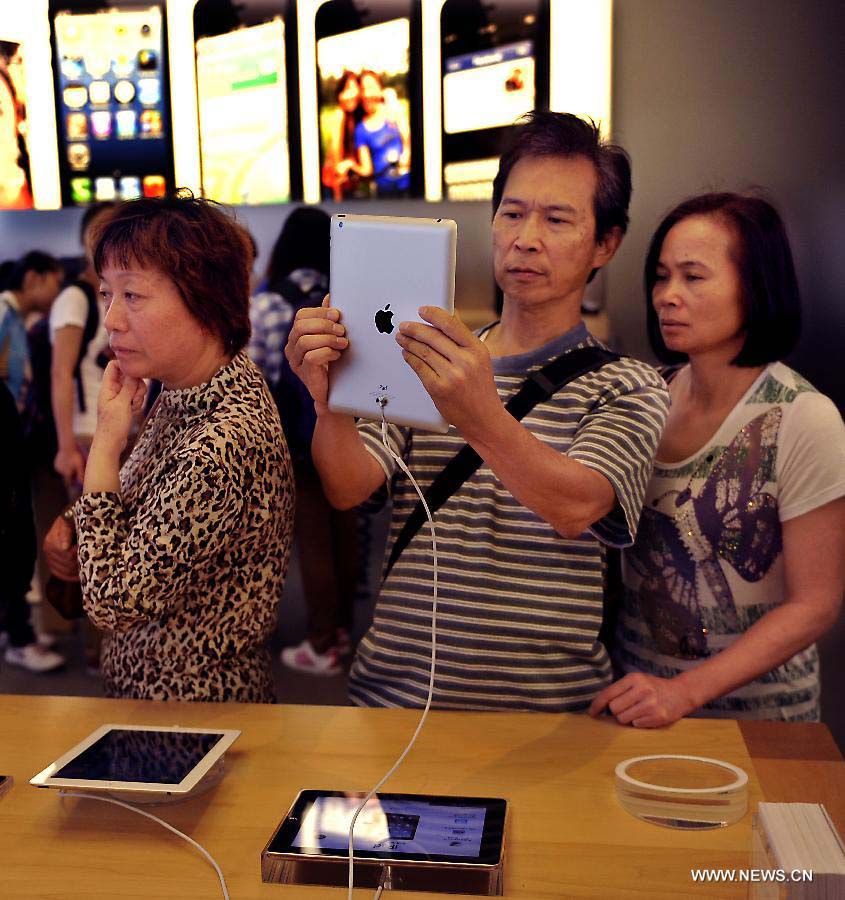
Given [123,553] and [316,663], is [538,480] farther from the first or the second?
[316,663]

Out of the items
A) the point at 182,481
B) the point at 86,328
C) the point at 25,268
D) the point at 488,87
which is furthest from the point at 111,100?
the point at 182,481

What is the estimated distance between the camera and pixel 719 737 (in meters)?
1.37

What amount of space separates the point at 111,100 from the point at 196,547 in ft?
11.1

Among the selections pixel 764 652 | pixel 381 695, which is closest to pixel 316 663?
pixel 381 695

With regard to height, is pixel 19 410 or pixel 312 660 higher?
pixel 19 410

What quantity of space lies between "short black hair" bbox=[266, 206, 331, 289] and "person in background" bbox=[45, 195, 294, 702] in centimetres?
184

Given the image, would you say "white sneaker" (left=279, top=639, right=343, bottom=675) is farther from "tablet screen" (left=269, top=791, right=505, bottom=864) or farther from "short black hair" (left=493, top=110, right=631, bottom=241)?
"tablet screen" (left=269, top=791, right=505, bottom=864)

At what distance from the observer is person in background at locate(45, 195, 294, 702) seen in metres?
1.43

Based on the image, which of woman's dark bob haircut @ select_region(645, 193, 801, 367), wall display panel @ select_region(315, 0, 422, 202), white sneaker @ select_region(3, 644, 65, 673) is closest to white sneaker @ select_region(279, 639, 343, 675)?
white sneaker @ select_region(3, 644, 65, 673)

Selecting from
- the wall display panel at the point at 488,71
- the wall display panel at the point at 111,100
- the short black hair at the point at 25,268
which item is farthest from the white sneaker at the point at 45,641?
the wall display panel at the point at 488,71

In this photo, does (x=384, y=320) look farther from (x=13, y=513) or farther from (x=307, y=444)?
(x=307, y=444)

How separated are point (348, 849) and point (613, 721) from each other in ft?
1.69

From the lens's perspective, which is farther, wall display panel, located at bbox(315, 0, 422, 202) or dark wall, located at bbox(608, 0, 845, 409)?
wall display panel, located at bbox(315, 0, 422, 202)

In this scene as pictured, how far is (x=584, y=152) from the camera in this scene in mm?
1622
